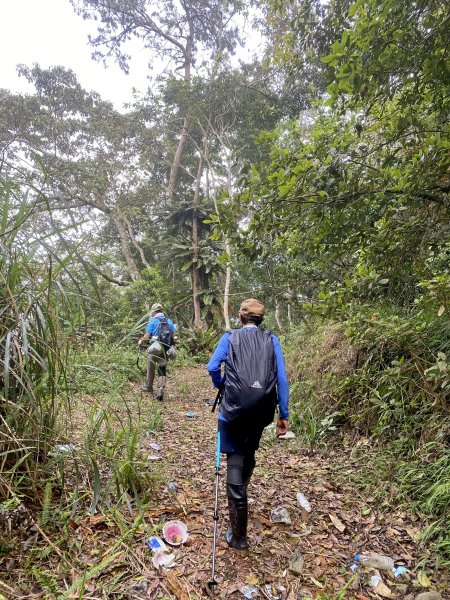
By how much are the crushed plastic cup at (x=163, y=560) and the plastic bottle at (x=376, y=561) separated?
130 centimetres

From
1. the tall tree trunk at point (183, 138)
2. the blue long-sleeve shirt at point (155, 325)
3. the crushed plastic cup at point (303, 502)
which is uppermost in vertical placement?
the tall tree trunk at point (183, 138)

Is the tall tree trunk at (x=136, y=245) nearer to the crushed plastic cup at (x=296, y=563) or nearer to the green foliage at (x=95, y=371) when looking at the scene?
the green foliage at (x=95, y=371)

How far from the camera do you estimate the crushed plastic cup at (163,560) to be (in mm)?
2282

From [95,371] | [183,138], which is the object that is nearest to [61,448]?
[95,371]

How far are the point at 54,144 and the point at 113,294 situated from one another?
9.35m

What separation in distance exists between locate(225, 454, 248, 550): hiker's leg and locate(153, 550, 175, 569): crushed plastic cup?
1.50 ft

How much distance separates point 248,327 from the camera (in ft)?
9.47

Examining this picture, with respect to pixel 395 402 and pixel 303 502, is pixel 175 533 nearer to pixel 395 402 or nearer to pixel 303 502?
pixel 303 502

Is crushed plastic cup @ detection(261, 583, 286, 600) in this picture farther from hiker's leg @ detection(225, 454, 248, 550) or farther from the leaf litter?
hiker's leg @ detection(225, 454, 248, 550)

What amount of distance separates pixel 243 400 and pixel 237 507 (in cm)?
78

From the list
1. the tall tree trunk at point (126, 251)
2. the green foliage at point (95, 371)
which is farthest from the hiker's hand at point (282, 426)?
the tall tree trunk at point (126, 251)

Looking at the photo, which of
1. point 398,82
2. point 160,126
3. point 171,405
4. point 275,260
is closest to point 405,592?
point 398,82

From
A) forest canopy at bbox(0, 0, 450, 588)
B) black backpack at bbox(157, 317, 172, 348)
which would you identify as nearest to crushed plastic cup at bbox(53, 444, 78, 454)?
forest canopy at bbox(0, 0, 450, 588)

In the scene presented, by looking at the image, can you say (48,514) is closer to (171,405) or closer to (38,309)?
(38,309)
